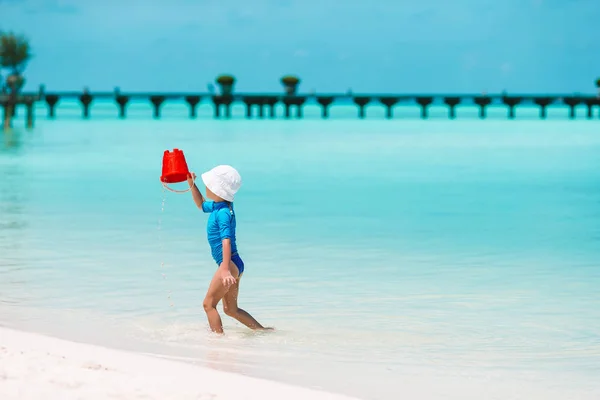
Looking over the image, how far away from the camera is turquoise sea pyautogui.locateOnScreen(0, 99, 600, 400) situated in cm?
698

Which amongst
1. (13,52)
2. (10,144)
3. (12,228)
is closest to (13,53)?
(13,52)

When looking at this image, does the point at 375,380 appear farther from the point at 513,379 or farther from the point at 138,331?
the point at 138,331

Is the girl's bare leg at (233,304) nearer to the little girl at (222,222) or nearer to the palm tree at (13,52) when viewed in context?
the little girl at (222,222)

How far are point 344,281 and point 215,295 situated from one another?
11.2ft

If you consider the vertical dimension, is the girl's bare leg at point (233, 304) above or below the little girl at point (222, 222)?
below

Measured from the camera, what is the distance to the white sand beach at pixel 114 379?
18.2 feet

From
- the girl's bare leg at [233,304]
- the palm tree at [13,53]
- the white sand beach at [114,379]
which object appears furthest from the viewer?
the palm tree at [13,53]

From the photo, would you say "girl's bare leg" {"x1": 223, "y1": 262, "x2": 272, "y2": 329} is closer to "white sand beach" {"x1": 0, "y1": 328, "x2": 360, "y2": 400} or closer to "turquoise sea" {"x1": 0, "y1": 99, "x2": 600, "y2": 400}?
"turquoise sea" {"x1": 0, "y1": 99, "x2": 600, "y2": 400}

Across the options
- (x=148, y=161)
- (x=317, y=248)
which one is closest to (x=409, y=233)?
(x=317, y=248)

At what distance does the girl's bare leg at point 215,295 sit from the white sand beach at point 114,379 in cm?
65

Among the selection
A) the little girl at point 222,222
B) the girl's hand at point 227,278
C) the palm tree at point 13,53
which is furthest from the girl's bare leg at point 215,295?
the palm tree at point 13,53

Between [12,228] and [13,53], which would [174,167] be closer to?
[12,228]

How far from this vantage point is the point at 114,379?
5785 millimetres

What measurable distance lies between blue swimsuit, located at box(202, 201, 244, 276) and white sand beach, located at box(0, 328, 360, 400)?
769 mm
